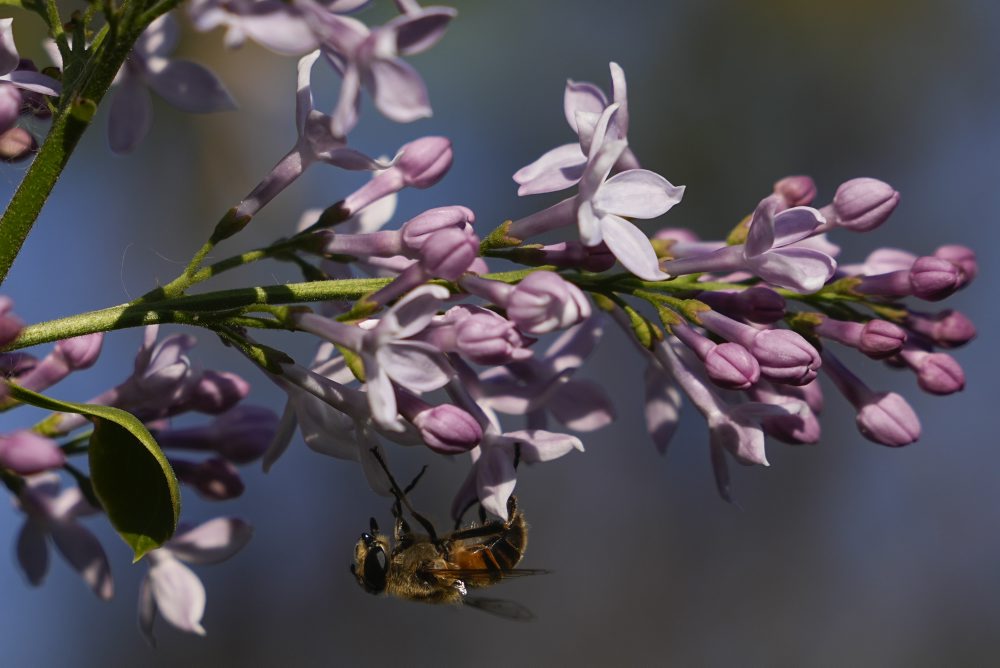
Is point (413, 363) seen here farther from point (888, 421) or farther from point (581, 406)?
point (888, 421)

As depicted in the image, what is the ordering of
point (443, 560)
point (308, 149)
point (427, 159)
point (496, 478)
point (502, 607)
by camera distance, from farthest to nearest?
point (502, 607)
point (443, 560)
point (496, 478)
point (427, 159)
point (308, 149)

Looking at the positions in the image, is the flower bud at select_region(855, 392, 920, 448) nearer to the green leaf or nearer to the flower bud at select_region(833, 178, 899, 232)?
the flower bud at select_region(833, 178, 899, 232)

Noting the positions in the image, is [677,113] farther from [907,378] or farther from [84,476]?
[84,476]

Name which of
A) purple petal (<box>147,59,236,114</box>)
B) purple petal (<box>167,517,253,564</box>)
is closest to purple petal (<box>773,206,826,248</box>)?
purple petal (<box>147,59,236,114</box>)

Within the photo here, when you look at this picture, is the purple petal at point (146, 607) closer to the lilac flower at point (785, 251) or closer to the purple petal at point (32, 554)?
the purple petal at point (32, 554)

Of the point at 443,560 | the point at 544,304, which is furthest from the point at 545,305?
the point at 443,560

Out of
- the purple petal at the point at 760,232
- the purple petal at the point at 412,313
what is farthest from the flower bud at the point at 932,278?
the purple petal at the point at 412,313
